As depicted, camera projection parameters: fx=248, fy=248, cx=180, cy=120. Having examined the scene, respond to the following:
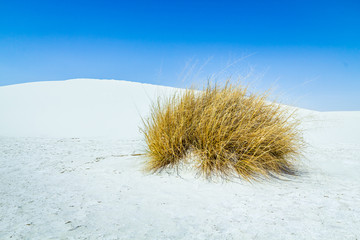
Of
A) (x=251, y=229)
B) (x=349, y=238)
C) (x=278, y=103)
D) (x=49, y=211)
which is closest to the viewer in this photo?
(x=349, y=238)

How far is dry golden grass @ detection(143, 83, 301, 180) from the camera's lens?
2715 millimetres

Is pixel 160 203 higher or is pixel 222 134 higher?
pixel 222 134

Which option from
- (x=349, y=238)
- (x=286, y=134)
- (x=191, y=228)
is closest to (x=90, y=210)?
(x=191, y=228)

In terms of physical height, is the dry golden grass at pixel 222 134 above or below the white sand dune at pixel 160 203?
above

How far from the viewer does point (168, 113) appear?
312cm

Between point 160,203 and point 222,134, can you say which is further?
point 222,134

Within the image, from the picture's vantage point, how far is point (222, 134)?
273cm

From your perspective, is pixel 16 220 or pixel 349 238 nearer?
pixel 349 238

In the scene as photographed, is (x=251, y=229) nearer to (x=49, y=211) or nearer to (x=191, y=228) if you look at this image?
(x=191, y=228)

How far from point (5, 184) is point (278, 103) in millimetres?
3393

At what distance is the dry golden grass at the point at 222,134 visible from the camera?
271cm

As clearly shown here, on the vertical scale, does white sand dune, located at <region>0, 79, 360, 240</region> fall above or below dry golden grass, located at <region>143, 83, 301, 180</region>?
below

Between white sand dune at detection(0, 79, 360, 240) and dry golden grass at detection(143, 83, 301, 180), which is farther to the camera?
dry golden grass at detection(143, 83, 301, 180)

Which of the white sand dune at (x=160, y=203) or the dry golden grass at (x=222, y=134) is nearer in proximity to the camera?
the white sand dune at (x=160, y=203)
